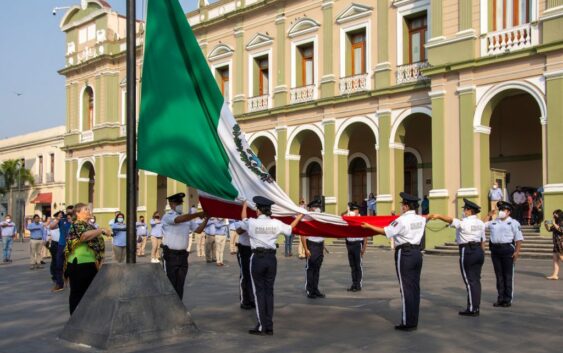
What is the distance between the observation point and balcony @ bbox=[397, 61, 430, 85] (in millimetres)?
23609

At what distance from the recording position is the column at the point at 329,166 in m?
26.5

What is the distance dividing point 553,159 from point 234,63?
16379mm

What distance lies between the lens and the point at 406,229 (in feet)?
28.1

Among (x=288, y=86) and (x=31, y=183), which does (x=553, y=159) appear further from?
(x=31, y=183)

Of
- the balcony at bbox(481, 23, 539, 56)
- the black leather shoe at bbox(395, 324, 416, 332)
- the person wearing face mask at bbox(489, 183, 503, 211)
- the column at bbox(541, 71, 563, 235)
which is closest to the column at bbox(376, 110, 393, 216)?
the person wearing face mask at bbox(489, 183, 503, 211)

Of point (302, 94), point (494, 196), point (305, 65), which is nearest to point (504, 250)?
point (494, 196)

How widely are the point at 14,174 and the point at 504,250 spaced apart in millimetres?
47713

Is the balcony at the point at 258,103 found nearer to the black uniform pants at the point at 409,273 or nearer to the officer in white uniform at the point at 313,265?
the officer in white uniform at the point at 313,265

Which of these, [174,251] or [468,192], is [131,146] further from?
[468,192]

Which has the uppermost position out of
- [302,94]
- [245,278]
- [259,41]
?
[259,41]

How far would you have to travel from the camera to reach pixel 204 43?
3234 centimetres

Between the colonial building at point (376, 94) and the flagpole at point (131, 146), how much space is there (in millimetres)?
14503

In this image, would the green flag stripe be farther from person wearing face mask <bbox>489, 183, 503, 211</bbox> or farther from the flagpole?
person wearing face mask <bbox>489, 183, 503, 211</bbox>

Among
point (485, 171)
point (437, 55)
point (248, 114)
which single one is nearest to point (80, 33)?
point (248, 114)
